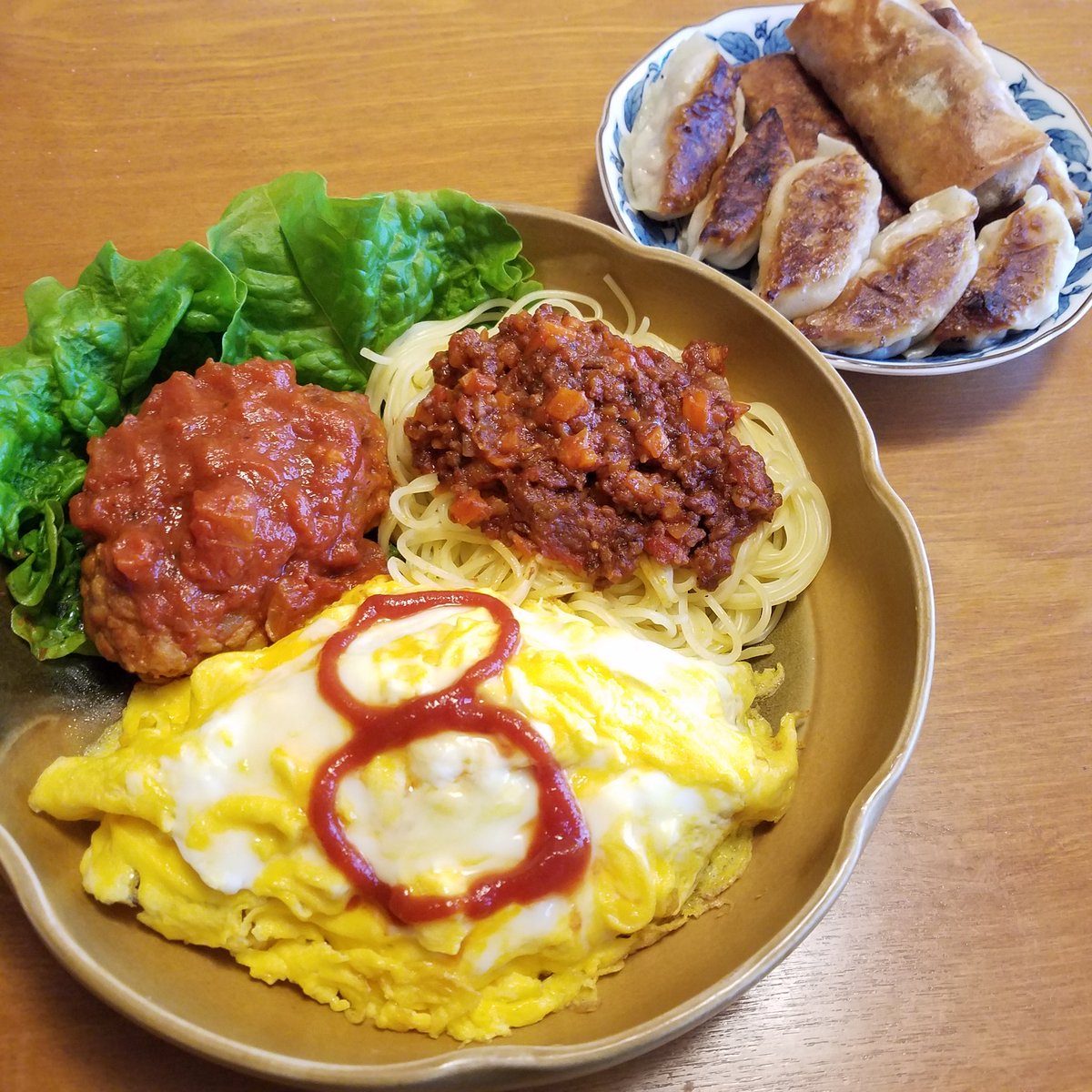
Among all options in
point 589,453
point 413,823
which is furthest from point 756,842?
point 589,453

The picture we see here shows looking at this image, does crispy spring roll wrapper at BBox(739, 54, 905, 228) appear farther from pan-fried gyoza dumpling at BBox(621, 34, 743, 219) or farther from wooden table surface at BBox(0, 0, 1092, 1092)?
wooden table surface at BBox(0, 0, 1092, 1092)

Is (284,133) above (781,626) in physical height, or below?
above

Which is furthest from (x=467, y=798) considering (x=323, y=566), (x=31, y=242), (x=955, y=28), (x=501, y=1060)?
(x=955, y=28)

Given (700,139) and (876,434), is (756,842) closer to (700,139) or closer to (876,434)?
(876,434)

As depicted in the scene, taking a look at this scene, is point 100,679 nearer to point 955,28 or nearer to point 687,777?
point 687,777

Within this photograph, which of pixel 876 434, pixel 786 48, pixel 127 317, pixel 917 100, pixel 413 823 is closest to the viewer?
pixel 413 823

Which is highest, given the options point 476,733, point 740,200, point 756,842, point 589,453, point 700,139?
point 700,139

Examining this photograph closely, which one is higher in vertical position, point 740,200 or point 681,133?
point 681,133
